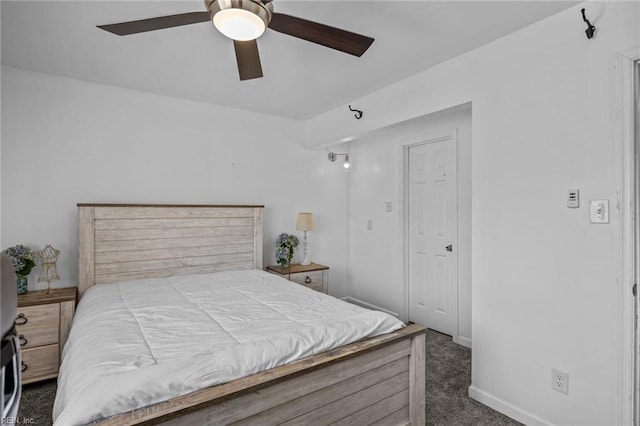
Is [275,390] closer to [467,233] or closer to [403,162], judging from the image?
[467,233]

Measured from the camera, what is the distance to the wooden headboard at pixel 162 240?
2.89 metres

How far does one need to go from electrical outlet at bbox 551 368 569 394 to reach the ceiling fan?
2119 millimetres

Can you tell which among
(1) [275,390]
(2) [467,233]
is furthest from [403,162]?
(1) [275,390]

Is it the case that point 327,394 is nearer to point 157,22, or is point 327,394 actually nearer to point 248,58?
point 248,58

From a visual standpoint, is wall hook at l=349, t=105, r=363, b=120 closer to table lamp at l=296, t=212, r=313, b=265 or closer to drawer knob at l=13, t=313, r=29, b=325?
table lamp at l=296, t=212, r=313, b=265

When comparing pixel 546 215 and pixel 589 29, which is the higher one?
pixel 589 29

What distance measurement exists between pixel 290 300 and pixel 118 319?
40.6 inches

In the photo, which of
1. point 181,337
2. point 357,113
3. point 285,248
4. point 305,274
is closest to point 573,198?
point 357,113

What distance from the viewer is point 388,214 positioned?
13.5 ft

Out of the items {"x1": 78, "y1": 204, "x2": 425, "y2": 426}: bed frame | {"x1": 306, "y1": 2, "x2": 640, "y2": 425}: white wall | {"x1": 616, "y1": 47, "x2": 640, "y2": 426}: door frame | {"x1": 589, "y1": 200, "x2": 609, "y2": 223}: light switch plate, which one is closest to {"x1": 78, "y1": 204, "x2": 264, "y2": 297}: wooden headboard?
{"x1": 78, "y1": 204, "x2": 425, "y2": 426}: bed frame

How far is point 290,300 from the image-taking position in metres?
2.34

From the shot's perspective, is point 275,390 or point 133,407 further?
point 275,390

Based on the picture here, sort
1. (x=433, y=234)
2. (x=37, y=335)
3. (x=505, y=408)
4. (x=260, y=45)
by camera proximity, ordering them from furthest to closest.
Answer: (x=433, y=234), (x=37, y=335), (x=260, y=45), (x=505, y=408)

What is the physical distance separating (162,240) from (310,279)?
5.28ft
